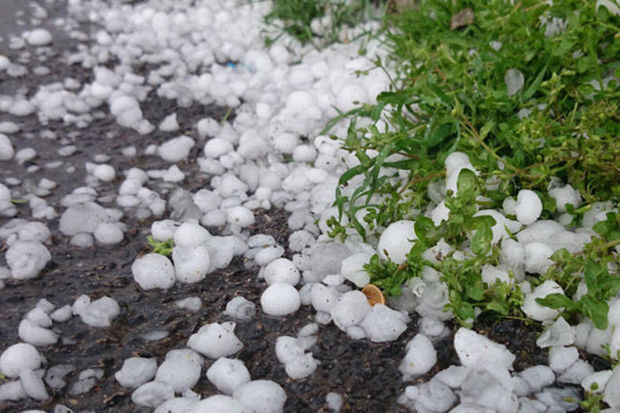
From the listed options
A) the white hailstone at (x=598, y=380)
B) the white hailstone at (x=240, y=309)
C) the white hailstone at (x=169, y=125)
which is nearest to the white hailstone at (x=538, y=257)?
the white hailstone at (x=598, y=380)

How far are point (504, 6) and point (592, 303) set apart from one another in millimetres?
1024

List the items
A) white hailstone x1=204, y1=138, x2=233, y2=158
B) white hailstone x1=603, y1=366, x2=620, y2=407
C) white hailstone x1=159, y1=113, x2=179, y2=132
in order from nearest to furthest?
white hailstone x1=603, y1=366, x2=620, y2=407
white hailstone x1=204, y1=138, x2=233, y2=158
white hailstone x1=159, y1=113, x2=179, y2=132

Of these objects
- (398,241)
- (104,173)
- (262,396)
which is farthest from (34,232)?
(398,241)

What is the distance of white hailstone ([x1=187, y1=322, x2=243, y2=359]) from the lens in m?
1.28

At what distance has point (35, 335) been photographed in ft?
4.30

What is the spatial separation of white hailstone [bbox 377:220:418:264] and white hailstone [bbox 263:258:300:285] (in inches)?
8.3

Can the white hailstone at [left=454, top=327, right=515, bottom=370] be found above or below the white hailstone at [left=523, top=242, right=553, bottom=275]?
below

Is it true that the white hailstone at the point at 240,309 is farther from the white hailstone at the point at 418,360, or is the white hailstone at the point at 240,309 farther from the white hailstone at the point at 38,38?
the white hailstone at the point at 38,38

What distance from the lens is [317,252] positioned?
1473 millimetres

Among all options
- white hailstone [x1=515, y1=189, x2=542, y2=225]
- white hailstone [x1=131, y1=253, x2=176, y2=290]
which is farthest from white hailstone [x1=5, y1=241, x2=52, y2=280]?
white hailstone [x1=515, y1=189, x2=542, y2=225]

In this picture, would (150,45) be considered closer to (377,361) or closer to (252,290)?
(252,290)

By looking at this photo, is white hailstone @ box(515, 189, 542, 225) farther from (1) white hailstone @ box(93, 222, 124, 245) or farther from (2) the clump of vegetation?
(1) white hailstone @ box(93, 222, 124, 245)

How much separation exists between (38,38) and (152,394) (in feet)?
6.51

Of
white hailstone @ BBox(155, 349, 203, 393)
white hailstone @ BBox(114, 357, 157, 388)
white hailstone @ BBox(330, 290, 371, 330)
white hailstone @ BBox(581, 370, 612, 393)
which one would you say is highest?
white hailstone @ BBox(581, 370, 612, 393)
